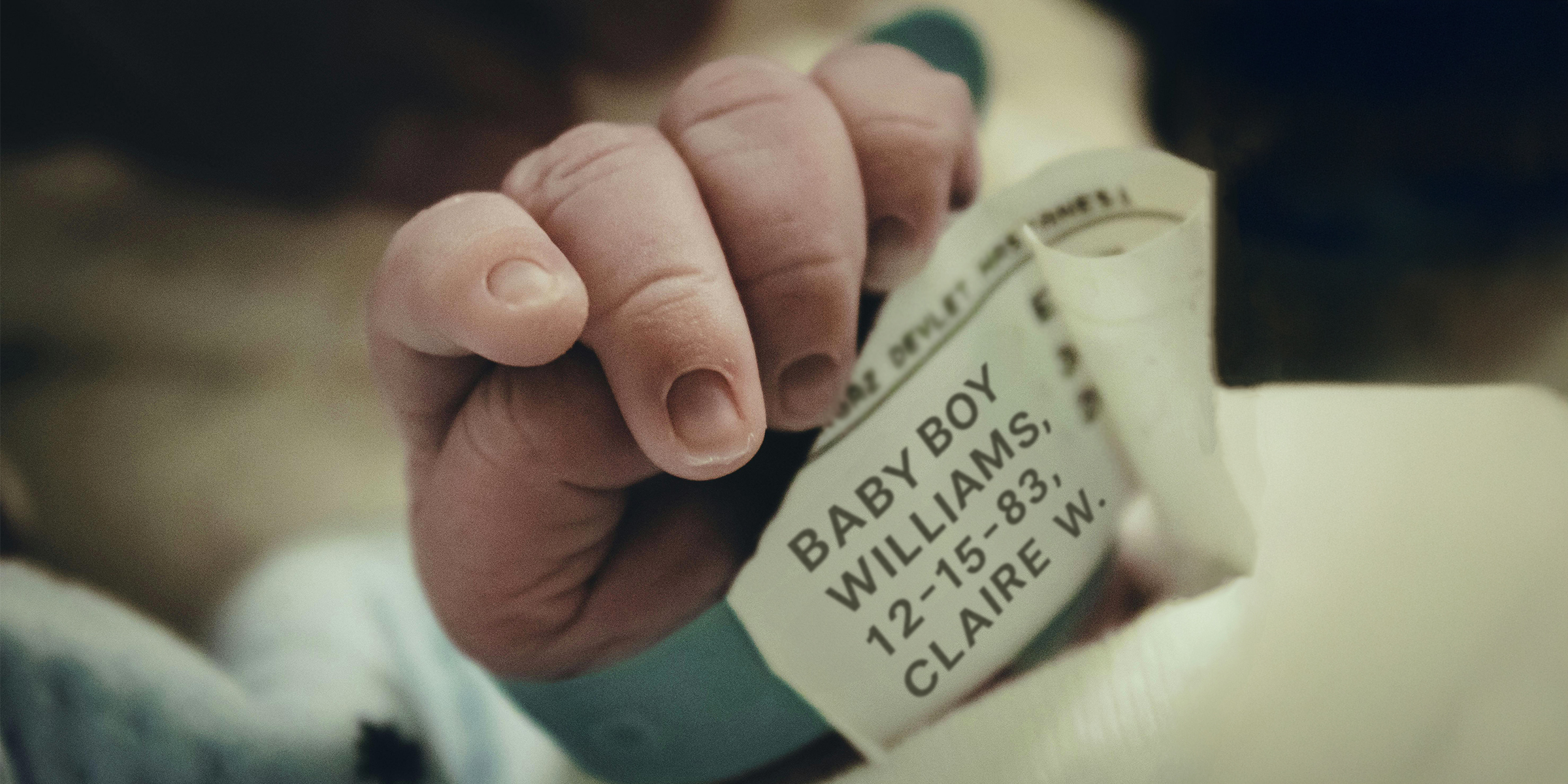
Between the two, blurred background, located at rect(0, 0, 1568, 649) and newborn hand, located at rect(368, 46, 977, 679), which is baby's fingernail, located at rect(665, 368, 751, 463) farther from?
blurred background, located at rect(0, 0, 1568, 649)

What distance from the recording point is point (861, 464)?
22cm

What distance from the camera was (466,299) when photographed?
0.56ft

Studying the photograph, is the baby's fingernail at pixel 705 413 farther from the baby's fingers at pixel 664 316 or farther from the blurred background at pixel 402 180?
the blurred background at pixel 402 180

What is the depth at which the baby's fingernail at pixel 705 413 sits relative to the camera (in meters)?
0.17

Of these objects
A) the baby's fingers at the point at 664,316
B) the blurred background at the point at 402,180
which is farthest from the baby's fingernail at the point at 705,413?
the blurred background at the point at 402,180

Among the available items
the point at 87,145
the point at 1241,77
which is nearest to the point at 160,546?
the point at 87,145

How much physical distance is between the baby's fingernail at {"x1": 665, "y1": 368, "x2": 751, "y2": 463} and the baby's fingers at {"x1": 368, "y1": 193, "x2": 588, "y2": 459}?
0.02 m

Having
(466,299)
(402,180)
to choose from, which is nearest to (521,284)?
(466,299)

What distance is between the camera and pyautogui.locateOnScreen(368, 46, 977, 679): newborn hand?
0.17 m

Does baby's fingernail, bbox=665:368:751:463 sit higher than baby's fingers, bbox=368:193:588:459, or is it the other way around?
baby's fingers, bbox=368:193:588:459

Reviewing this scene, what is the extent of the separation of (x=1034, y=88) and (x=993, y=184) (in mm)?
62

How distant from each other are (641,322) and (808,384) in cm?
5

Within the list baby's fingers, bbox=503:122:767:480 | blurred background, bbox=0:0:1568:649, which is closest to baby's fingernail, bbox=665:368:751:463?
baby's fingers, bbox=503:122:767:480

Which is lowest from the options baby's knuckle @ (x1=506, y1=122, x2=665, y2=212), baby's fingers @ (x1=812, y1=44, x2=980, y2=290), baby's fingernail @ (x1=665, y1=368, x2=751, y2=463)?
baby's fingernail @ (x1=665, y1=368, x2=751, y2=463)
